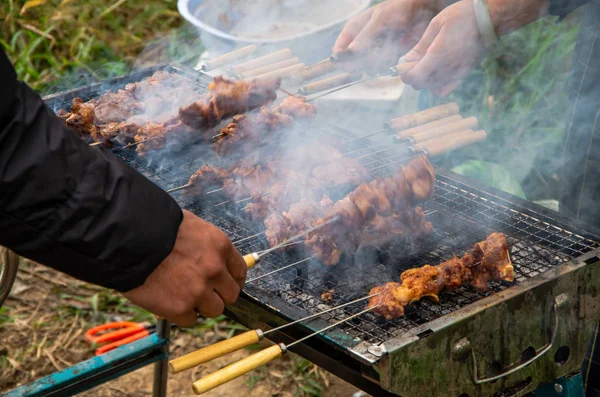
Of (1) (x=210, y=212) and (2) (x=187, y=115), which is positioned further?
(2) (x=187, y=115)

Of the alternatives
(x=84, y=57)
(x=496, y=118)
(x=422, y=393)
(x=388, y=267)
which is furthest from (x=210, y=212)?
(x=84, y=57)

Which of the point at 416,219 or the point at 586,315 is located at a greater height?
the point at 416,219

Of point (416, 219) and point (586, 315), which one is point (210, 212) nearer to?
point (416, 219)

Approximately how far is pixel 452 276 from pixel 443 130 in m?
1.09

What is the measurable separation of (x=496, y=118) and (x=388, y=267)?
3.93 m

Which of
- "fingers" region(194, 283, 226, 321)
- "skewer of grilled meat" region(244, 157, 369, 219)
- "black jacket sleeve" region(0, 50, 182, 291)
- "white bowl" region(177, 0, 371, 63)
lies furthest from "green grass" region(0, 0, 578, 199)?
"black jacket sleeve" region(0, 50, 182, 291)

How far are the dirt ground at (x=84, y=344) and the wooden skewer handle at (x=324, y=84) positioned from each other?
217 centimetres

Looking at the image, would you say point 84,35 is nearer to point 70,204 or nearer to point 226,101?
point 226,101

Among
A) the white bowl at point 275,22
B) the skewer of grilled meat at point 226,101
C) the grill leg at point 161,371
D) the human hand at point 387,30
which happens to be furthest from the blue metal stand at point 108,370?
the white bowl at point 275,22

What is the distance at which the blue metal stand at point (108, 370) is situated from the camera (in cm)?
353

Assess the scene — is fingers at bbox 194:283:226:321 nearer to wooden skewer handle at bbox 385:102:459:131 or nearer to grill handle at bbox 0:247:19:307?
grill handle at bbox 0:247:19:307

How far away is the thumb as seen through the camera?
3902mm

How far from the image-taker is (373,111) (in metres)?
6.00

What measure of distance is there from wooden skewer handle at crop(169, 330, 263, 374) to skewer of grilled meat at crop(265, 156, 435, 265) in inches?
28.5
